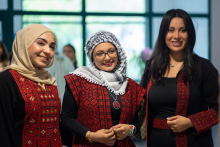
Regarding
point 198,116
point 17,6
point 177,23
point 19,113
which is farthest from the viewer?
point 17,6

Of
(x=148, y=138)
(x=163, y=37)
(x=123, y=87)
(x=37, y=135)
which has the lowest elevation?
(x=148, y=138)

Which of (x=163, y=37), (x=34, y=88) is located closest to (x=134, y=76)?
(x=163, y=37)

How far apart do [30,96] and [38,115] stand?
5.4 inches

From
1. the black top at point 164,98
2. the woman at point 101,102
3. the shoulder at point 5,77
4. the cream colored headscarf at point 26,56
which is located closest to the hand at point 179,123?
the black top at point 164,98

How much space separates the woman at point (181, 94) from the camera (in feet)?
6.07

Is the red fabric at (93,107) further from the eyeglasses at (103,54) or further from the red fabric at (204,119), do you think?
the red fabric at (204,119)

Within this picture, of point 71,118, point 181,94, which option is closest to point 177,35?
point 181,94

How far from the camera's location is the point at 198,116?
6.00 feet

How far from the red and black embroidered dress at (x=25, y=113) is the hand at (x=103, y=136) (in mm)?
256

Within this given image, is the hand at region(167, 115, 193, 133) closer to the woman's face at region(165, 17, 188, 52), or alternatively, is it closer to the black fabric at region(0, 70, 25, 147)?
the woman's face at region(165, 17, 188, 52)

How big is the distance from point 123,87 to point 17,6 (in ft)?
16.6

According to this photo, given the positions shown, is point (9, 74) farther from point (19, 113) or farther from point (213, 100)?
point (213, 100)

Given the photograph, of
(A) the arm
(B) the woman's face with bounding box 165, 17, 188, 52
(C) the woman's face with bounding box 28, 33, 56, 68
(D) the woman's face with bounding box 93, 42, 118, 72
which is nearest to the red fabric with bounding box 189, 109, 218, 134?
(B) the woman's face with bounding box 165, 17, 188, 52

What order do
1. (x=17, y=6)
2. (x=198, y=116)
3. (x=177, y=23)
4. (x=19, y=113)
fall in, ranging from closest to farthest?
(x=19, y=113)
(x=198, y=116)
(x=177, y=23)
(x=17, y=6)
